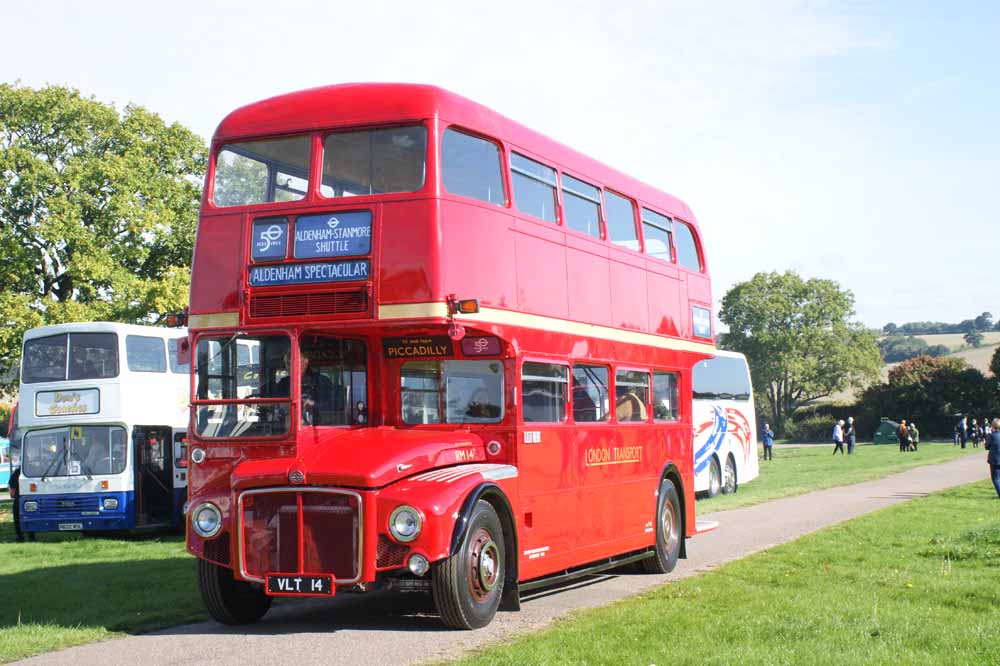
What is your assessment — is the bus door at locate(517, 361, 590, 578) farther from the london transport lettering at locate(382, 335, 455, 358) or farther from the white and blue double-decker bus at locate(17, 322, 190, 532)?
the white and blue double-decker bus at locate(17, 322, 190, 532)

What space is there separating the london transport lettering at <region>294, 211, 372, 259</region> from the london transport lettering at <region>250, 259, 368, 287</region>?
92 millimetres

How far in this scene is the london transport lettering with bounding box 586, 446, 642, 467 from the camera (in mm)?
13898

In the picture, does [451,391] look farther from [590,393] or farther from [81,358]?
[81,358]

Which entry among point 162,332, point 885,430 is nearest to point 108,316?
point 162,332

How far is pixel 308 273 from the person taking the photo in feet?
37.1

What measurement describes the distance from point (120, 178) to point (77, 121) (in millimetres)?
2651

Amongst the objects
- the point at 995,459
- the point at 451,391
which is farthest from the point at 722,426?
the point at 451,391

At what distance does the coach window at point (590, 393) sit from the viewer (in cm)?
1363

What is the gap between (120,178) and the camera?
129 feet

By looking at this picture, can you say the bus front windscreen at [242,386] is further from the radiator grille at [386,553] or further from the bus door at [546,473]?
the bus door at [546,473]

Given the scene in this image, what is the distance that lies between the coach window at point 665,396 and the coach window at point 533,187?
12.0ft

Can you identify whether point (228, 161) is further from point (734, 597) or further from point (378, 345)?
point (734, 597)

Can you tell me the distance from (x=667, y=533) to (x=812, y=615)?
5655 mm

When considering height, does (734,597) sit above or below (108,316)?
below
